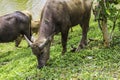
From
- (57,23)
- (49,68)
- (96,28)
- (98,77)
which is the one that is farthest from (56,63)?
(96,28)

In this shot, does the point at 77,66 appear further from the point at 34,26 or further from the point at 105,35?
the point at 34,26

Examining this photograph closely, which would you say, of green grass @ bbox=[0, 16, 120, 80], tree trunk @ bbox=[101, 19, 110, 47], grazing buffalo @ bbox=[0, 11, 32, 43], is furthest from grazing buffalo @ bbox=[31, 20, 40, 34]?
tree trunk @ bbox=[101, 19, 110, 47]

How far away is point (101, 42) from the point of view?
426 inches

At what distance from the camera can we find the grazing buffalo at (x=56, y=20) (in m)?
9.20

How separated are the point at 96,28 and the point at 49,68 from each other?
5.61 metres

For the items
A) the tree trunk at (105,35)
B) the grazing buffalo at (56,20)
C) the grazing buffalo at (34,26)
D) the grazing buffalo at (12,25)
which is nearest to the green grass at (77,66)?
the tree trunk at (105,35)

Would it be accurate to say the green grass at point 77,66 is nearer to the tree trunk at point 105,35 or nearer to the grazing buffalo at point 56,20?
the tree trunk at point 105,35

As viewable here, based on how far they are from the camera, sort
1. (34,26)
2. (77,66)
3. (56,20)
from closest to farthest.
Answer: (77,66) → (56,20) → (34,26)

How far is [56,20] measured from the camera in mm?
9859

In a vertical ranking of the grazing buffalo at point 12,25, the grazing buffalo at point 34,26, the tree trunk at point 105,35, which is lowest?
the grazing buffalo at point 34,26

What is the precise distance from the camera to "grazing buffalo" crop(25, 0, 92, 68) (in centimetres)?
920

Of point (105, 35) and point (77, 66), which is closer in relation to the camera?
point (77, 66)

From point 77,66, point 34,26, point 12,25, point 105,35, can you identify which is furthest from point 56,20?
point 34,26

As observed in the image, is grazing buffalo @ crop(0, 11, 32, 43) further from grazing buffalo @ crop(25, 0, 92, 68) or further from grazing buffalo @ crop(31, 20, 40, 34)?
grazing buffalo @ crop(25, 0, 92, 68)
